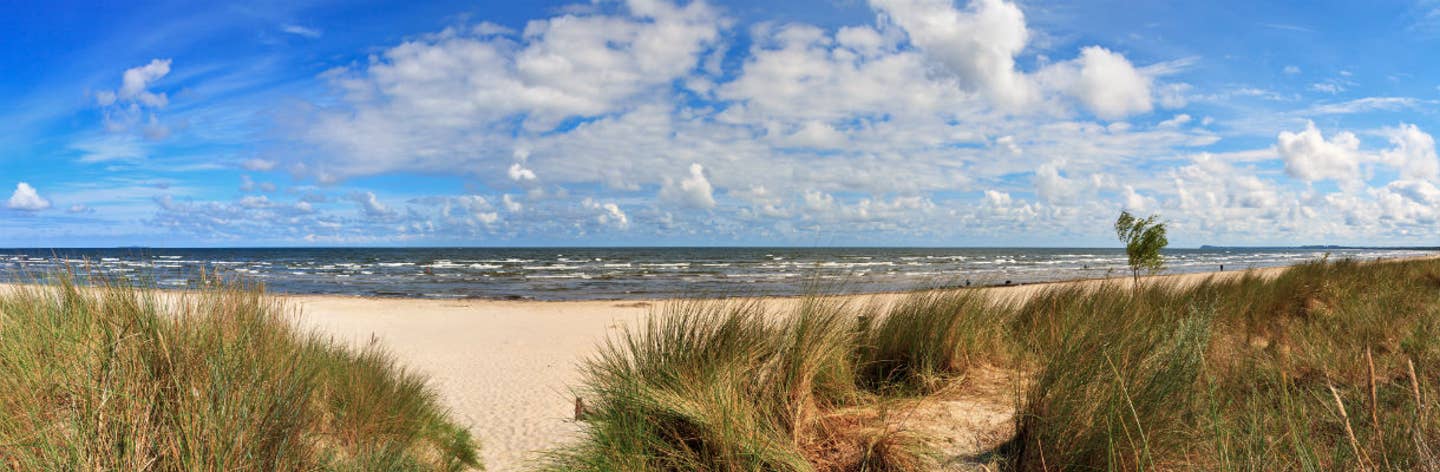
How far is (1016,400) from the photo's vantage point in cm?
402

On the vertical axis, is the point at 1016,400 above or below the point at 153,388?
below

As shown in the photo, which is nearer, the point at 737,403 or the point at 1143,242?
the point at 737,403

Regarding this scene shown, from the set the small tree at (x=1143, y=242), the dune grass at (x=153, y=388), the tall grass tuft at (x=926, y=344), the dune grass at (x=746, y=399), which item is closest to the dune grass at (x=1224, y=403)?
Result: the tall grass tuft at (x=926, y=344)

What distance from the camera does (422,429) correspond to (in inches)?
247

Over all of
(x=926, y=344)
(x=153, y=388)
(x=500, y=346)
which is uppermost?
(x=153, y=388)

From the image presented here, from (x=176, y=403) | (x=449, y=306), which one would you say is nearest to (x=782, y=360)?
(x=176, y=403)

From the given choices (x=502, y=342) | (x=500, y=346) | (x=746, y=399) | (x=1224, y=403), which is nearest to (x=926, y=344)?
(x=1224, y=403)

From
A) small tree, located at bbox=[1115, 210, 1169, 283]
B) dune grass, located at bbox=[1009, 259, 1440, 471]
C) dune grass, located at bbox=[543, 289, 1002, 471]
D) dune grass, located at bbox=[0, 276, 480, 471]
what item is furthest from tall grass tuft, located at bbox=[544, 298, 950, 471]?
small tree, located at bbox=[1115, 210, 1169, 283]

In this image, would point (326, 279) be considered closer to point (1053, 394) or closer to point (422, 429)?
point (422, 429)

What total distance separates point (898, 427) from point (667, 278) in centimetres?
3733

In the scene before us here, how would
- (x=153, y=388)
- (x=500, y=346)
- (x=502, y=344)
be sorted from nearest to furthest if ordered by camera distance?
1. (x=153, y=388)
2. (x=500, y=346)
3. (x=502, y=344)

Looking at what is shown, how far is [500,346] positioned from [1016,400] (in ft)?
42.8

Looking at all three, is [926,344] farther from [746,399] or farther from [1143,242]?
[1143,242]

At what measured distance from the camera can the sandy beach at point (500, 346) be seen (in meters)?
8.52
